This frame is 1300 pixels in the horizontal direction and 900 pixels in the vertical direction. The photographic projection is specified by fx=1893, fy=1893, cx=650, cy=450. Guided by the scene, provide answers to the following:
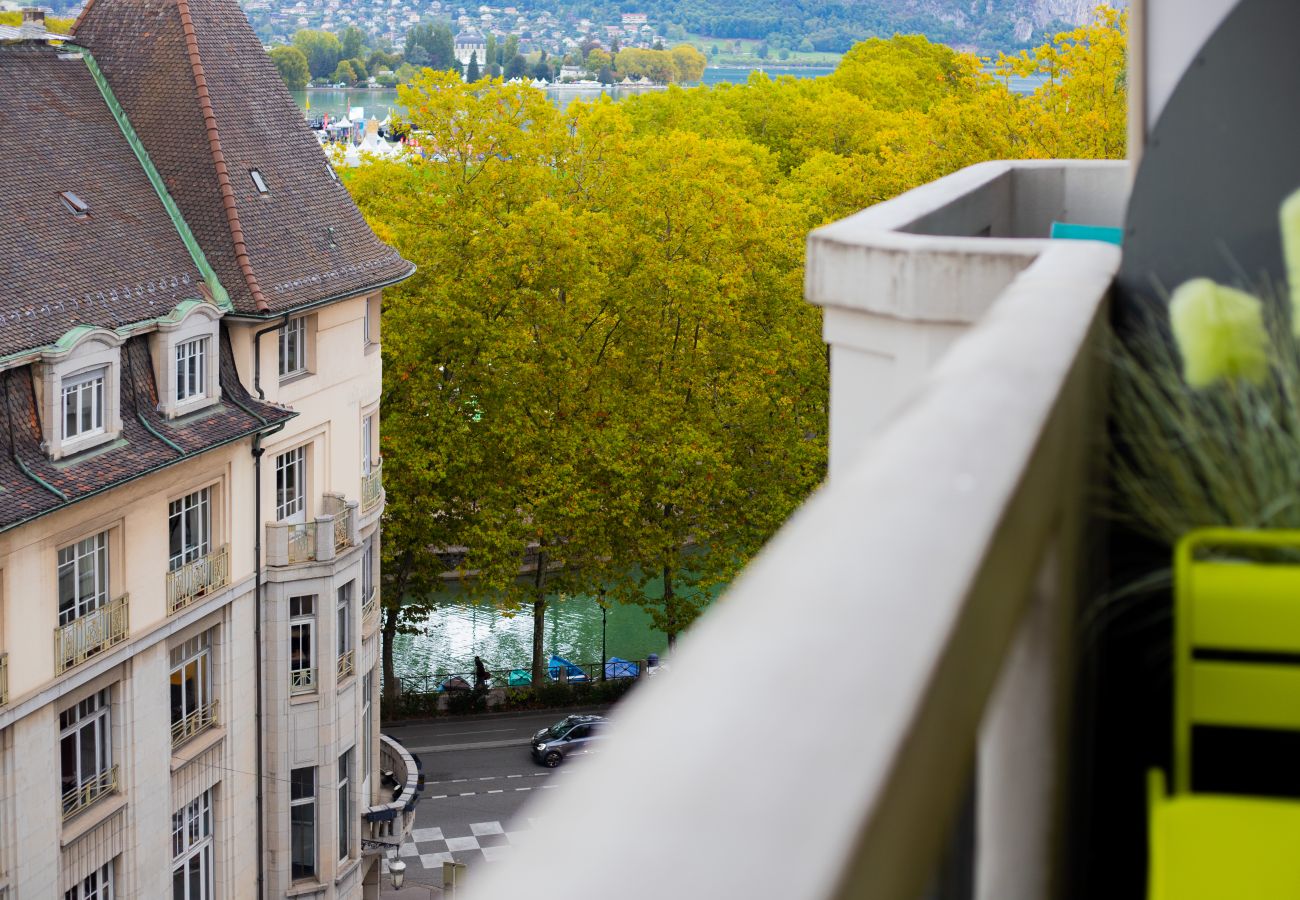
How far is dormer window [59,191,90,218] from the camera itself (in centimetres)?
2695

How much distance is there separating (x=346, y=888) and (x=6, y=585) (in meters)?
12.2

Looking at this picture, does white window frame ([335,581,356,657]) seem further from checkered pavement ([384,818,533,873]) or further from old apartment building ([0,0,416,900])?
checkered pavement ([384,818,533,873])

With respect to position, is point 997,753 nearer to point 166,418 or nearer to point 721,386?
point 166,418

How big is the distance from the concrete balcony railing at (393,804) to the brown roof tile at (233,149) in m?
9.86

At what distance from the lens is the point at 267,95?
107 feet

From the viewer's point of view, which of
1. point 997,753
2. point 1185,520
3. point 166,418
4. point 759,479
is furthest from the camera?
point 759,479

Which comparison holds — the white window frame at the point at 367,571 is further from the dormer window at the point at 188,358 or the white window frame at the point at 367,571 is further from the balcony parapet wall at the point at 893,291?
the balcony parapet wall at the point at 893,291

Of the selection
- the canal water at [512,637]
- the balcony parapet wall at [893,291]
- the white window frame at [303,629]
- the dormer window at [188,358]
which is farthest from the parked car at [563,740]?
the balcony parapet wall at [893,291]

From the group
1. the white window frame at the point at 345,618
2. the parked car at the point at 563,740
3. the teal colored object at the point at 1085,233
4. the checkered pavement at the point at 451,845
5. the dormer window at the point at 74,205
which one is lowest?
the checkered pavement at the point at 451,845

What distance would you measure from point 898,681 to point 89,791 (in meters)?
24.9

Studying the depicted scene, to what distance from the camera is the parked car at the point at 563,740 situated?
44156mm

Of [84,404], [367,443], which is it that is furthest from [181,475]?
[367,443]

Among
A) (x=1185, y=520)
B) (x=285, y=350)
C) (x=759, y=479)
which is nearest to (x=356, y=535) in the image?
(x=285, y=350)

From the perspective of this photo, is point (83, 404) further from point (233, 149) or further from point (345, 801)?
point (345, 801)
